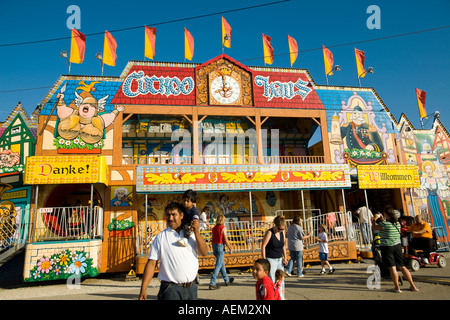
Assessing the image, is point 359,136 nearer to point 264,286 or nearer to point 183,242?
point 264,286

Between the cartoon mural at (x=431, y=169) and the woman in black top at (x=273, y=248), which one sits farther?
the cartoon mural at (x=431, y=169)

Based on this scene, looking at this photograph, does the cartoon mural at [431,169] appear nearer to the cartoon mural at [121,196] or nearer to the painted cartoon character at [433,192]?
the painted cartoon character at [433,192]

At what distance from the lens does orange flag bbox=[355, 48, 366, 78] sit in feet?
51.8

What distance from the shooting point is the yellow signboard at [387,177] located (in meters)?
13.3

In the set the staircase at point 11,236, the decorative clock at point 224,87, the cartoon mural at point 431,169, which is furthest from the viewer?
the cartoon mural at point 431,169

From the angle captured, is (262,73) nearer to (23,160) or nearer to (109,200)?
(109,200)

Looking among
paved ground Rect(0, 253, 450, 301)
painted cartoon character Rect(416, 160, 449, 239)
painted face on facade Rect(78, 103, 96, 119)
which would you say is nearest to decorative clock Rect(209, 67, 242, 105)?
painted face on facade Rect(78, 103, 96, 119)

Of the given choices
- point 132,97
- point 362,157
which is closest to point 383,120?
point 362,157

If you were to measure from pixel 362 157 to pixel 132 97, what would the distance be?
435 inches

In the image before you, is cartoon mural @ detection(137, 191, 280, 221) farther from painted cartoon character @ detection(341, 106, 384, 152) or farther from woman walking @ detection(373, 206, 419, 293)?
woman walking @ detection(373, 206, 419, 293)

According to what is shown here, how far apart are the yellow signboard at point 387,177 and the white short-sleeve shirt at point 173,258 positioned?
11.8 meters

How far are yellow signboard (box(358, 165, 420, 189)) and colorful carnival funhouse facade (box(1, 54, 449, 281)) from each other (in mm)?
47

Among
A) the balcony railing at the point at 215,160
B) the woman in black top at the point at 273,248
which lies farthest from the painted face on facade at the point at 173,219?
the balcony railing at the point at 215,160

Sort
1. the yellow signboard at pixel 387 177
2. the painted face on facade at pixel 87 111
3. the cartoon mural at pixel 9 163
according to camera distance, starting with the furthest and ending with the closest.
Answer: the yellow signboard at pixel 387 177
the painted face on facade at pixel 87 111
the cartoon mural at pixel 9 163
